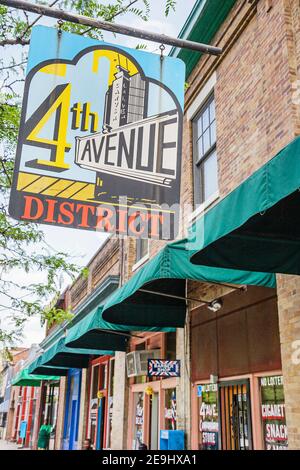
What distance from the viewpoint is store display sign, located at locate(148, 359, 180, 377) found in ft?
28.0

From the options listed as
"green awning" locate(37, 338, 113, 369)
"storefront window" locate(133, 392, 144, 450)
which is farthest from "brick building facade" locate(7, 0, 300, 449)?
"green awning" locate(37, 338, 113, 369)

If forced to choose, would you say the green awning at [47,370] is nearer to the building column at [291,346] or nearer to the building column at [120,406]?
the building column at [120,406]

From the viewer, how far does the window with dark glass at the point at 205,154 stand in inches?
365

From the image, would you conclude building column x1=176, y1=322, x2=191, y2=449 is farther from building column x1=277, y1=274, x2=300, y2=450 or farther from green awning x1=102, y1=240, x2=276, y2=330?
building column x1=277, y1=274, x2=300, y2=450

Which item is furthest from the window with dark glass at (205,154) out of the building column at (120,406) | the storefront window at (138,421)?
the building column at (120,406)

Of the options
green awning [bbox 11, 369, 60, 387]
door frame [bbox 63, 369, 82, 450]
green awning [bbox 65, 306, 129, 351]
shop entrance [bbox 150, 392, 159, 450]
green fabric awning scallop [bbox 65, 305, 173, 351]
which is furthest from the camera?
green awning [bbox 11, 369, 60, 387]

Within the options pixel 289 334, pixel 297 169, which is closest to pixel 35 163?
pixel 297 169

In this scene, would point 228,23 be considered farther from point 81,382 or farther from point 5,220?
point 81,382

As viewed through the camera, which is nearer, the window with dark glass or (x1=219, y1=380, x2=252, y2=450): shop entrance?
(x1=219, y1=380, x2=252, y2=450): shop entrance

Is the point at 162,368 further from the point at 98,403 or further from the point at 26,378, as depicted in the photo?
the point at 26,378

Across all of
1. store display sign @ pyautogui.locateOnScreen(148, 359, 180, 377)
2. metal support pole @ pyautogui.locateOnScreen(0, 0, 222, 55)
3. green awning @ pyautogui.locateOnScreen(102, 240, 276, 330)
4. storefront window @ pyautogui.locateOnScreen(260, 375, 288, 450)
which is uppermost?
metal support pole @ pyautogui.locateOnScreen(0, 0, 222, 55)

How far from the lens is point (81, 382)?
711 inches

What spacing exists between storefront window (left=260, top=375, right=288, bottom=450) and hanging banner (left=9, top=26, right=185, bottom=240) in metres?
2.66

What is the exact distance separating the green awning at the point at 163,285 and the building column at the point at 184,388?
1.23 feet
